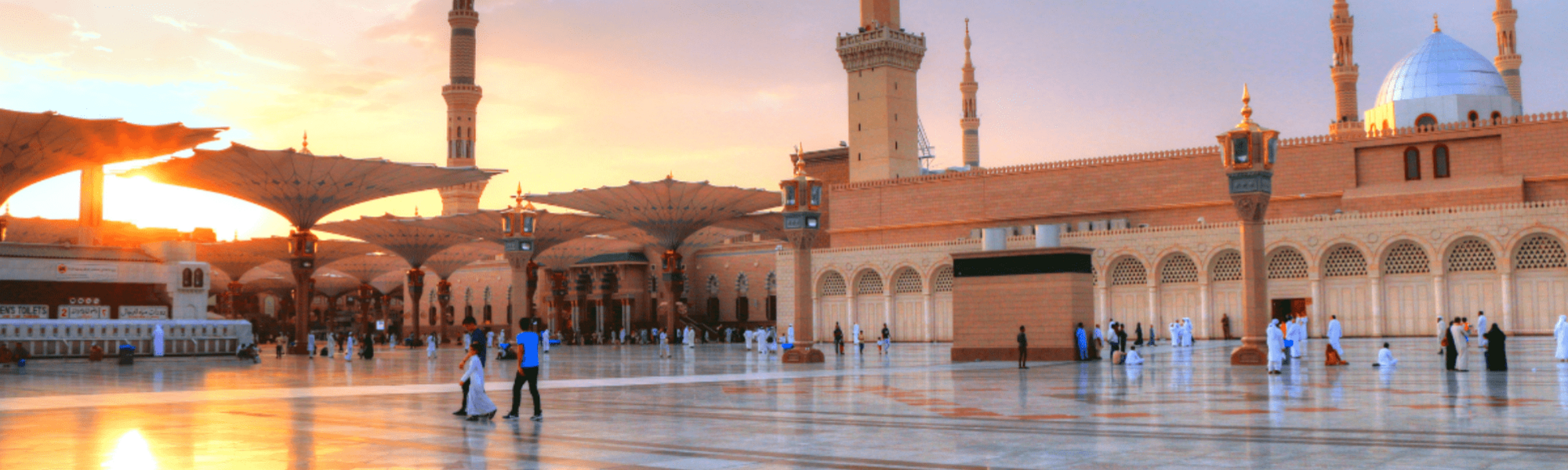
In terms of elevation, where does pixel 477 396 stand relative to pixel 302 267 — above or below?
below

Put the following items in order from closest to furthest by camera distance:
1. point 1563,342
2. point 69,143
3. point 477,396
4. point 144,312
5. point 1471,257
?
point 477,396 → point 1563,342 → point 69,143 → point 1471,257 → point 144,312

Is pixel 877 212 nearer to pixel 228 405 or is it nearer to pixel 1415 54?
pixel 1415 54

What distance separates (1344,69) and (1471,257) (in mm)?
18631

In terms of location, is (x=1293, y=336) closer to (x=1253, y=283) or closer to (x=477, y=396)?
(x=1253, y=283)

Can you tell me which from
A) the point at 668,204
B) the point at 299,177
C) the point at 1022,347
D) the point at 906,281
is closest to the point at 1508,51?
the point at 906,281

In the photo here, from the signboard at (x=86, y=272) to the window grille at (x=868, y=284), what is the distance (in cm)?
2464

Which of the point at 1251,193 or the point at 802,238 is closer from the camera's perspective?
→ the point at 1251,193

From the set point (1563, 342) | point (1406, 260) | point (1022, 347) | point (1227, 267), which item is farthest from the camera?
point (1227, 267)

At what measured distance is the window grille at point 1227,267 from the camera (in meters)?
36.5

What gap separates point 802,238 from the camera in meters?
23.5

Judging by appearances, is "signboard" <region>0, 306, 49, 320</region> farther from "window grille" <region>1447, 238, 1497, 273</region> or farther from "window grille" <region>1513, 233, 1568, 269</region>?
"window grille" <region>1513, 233, 1568, 269</region>

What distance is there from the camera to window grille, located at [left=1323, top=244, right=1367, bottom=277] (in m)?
34.5

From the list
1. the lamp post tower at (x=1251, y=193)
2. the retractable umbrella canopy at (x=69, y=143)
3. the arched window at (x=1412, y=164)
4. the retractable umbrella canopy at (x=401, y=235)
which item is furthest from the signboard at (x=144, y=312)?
the arched window at (x=1412, y=164)

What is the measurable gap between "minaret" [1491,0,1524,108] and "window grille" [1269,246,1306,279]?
18987 millimetres
